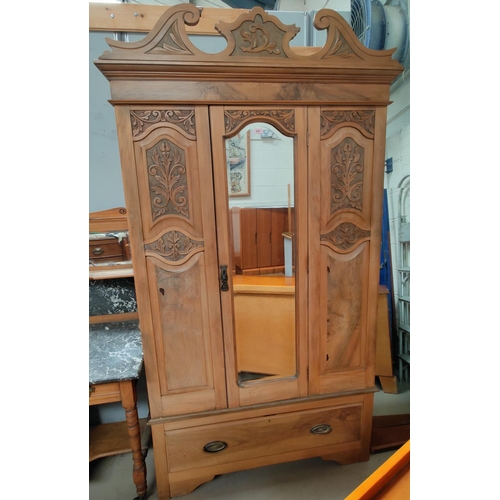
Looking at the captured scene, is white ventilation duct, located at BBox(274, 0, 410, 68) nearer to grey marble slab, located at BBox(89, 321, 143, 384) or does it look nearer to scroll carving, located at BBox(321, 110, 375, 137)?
Answer: scroll carving, located at BBox(321, 110, 375, 137)

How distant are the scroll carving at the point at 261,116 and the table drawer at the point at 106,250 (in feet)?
3.11

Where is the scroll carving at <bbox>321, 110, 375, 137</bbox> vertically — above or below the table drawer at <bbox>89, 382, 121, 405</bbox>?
above

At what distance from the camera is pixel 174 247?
1.10m

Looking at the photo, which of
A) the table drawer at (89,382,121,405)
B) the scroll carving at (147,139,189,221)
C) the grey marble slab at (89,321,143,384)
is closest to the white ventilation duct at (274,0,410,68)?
the scroll carving at (147,139,189,221)

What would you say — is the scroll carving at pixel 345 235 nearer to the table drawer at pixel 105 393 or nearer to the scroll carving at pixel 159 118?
the scroll carving at pixel 159 118

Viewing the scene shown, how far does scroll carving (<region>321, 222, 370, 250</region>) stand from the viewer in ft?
3.89

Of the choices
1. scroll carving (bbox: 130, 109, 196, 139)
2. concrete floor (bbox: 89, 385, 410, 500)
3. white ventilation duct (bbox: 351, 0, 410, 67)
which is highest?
white ventilation duct (bbox: 351, 0, 410, 67)

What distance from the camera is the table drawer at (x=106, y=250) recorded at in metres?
1.53

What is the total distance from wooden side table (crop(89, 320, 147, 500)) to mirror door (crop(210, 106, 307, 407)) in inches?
17.7

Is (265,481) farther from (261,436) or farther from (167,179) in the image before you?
(167,179)

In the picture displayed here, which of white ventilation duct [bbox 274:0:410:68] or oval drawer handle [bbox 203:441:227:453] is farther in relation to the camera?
white ventilation duct [bbox 274:0:410:68]

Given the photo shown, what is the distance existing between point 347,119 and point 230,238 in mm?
684

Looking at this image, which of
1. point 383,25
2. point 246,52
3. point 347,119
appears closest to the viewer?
point 246,52

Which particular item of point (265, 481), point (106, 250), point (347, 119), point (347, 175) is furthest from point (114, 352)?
point (347, 119)
